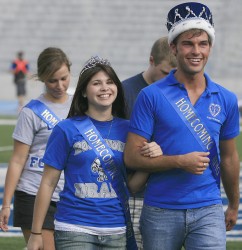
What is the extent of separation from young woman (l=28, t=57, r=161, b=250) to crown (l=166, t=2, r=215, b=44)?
396mm

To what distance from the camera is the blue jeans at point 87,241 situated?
5.22 metres

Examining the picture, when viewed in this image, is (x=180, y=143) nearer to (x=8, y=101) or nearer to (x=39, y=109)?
(x=39, y=109)

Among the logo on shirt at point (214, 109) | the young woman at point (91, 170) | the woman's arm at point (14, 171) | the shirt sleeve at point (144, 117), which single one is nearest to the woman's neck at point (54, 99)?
the woman's arm at point (14, 171)

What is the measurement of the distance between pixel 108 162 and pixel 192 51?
70 cm

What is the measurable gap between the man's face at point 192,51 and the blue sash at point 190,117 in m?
0.14

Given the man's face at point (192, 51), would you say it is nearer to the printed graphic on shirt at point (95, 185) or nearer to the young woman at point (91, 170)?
the young woman at point (91, 170)

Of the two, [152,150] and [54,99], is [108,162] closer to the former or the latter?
[152,150]

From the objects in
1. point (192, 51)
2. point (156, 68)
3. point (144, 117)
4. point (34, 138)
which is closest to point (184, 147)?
point (144, 117)

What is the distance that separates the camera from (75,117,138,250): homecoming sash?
5.30 meters

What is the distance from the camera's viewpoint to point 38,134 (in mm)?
6664

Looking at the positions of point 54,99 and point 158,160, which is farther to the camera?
point 54,99

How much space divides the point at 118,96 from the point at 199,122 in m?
0.56

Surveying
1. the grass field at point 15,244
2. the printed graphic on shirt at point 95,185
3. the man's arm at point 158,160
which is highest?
the man's arm at point 158,160

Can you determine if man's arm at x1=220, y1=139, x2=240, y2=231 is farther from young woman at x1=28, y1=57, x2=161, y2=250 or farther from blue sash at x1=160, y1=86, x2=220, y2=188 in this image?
young woman at x1=28, y1=57, x2=161, y2=250
